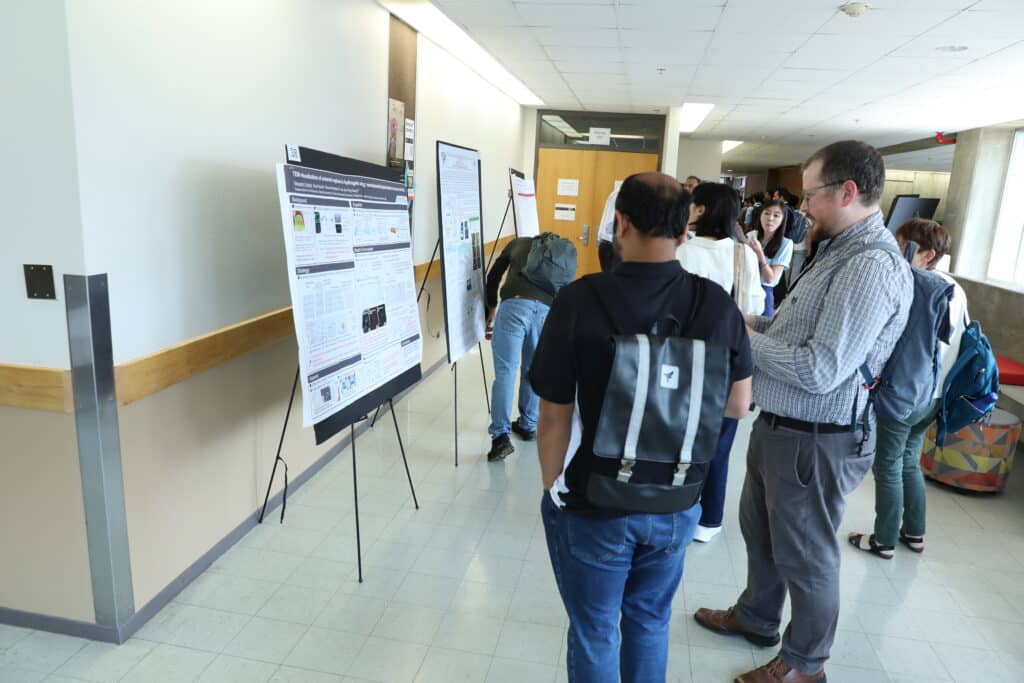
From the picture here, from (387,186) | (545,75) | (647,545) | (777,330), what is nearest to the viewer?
(647,545)

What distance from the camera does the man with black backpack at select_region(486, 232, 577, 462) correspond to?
3650 mm

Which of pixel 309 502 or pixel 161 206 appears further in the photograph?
pixel 309 502

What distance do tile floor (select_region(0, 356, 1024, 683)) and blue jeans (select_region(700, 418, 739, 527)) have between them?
13 cm

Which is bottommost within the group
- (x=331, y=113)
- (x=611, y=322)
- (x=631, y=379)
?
(x=631, y=379)

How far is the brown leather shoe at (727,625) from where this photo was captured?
2242mm

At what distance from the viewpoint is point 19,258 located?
190cm

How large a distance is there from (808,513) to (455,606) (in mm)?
1289

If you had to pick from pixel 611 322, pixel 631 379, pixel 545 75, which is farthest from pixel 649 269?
pixel 545 75

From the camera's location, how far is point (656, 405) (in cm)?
132

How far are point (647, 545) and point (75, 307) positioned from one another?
1.73 metres

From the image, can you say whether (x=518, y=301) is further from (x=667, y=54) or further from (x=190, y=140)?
(x=667, y=54)

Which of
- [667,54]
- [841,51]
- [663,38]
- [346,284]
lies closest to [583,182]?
[667,54]

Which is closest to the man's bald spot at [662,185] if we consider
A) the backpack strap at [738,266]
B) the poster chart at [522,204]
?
the backpack strap at [738,266]

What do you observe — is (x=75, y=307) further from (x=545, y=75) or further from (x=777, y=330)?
(x=545, y=75)
